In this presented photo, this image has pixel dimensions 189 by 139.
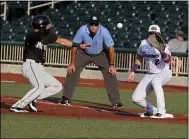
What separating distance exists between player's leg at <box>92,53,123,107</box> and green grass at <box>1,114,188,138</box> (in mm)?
3495

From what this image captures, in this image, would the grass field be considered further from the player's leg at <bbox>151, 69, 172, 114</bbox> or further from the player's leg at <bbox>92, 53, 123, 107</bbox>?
the player's leg at <bbox>92, 53, 123, 107</bbox>

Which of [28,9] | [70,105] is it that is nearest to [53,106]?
[70,105]

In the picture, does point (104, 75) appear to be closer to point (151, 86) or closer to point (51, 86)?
point (51, 86)

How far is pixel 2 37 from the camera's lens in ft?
104

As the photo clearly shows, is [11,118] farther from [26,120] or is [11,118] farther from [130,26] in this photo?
[130,26]

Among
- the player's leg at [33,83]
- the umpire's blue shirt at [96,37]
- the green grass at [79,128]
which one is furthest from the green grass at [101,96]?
the green grass at [79,128]

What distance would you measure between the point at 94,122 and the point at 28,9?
21.6 m

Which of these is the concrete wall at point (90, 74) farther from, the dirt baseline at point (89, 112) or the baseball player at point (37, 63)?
the baseball player at point (37, 63)

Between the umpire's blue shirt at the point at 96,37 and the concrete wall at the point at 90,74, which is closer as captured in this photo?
the umpire's blue shirt at the point at 96,37

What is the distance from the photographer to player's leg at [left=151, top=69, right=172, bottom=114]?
13.1 m

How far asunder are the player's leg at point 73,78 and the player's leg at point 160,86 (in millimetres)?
3221

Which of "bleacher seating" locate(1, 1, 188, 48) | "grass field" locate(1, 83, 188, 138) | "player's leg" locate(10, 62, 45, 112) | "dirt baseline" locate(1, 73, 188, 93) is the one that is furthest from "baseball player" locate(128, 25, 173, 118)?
"bleacher seating" locate(1, 1, 188, 48)

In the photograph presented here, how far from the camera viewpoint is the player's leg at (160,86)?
13.1 m

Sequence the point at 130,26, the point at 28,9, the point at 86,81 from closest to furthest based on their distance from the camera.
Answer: the point at 86,81
the point at 130,26
the point at 28,9
